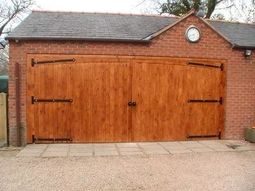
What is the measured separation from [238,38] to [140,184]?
23.9ft

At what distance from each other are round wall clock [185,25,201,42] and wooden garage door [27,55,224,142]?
0.71m

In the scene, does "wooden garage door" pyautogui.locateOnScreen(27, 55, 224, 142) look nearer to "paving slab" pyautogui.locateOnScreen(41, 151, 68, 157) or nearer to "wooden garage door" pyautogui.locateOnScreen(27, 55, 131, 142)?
"wooden garage door" pyautogui.locateOnScreen(27, 55, 131, 142)

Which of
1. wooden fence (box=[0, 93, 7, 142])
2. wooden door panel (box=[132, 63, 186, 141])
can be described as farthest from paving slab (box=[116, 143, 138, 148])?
wooden fence (box=[0, 93, 7, 142])

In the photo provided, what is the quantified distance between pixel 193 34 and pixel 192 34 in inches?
1.3

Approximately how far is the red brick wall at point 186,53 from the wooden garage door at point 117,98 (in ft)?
0.64

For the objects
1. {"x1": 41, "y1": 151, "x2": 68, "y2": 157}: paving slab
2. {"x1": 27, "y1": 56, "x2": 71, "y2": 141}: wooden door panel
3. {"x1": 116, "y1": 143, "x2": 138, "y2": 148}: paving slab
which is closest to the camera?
{"x1": 41, "y1": 151, "x2": 68, "y2": 157}: paving slab

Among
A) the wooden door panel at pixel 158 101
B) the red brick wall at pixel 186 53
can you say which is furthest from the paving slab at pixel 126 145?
the red brick wall at pixel 186 53

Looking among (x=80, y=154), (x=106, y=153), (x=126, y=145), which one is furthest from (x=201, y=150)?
(x=80, y=154)

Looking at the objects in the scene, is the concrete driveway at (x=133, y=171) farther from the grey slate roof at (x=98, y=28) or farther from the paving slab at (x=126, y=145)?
the grey slate roof at (x=98, y=28)

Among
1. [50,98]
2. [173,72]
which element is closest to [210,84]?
[173,72]

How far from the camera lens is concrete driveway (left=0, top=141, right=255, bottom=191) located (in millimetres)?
7047

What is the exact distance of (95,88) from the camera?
10.8 m

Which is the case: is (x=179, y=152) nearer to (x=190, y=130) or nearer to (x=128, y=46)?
(x=190, y=130)

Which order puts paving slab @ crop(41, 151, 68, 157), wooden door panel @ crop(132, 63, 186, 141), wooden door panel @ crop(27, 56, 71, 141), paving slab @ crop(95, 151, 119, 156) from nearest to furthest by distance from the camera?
1. paving slab @ crop(41, 151, 68, 157)
2. paving slab @ crop(95, 151, 119, 156)
3. wooden door panel @ crop(27, 56, 71, 141)
4. wooden door panel @ crop(132, 63, 186, 141)
